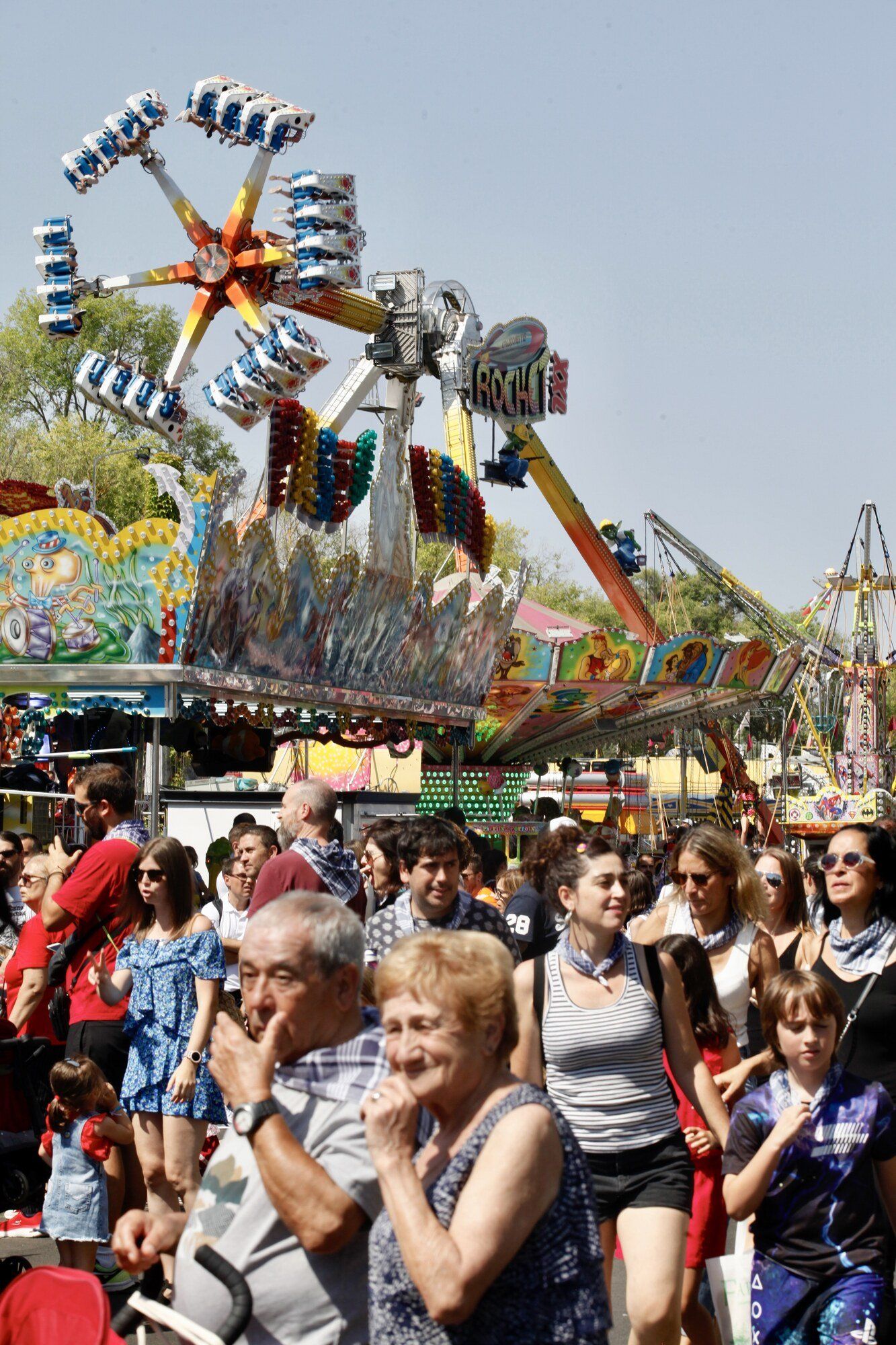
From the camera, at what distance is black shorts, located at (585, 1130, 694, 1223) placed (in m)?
4.08

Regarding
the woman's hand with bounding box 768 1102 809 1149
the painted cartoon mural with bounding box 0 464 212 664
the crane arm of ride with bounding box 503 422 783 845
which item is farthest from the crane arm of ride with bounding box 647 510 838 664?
the woman's hand with bounding box 768 1102 809 1149

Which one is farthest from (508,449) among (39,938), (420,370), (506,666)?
(39,938)

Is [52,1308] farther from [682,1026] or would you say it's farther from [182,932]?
[182,932]

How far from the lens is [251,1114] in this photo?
2719 mm

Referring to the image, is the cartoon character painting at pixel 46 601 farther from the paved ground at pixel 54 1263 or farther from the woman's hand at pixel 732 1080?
the woman's hand at pixel 732 1080

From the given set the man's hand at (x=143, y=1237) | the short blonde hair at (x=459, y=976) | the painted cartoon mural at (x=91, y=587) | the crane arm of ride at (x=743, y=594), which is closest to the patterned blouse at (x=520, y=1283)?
the short blonde hair at (x=459, y=976)

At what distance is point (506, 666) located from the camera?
22.1 m

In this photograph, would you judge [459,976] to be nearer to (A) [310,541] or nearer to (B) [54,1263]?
(B) [54,1263]

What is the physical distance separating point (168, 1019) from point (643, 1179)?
2.06 meters

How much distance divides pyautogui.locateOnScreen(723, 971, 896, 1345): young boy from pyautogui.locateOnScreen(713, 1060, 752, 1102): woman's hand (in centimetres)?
103

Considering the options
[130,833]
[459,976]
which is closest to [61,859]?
[130,833]

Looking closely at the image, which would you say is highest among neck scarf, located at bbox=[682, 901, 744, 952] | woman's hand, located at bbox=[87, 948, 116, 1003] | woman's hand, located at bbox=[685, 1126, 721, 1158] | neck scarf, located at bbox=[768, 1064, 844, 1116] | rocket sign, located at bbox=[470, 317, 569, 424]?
rocket sign, located at bbox=[470, 317, 569, 424]

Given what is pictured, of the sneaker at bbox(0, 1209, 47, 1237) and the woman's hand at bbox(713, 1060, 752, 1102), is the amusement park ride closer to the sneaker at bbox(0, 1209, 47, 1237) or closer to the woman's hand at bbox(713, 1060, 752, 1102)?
the sneaker at bbox(0, 1209, 47, 1237)

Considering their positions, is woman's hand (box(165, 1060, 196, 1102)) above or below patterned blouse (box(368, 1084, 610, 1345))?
below
